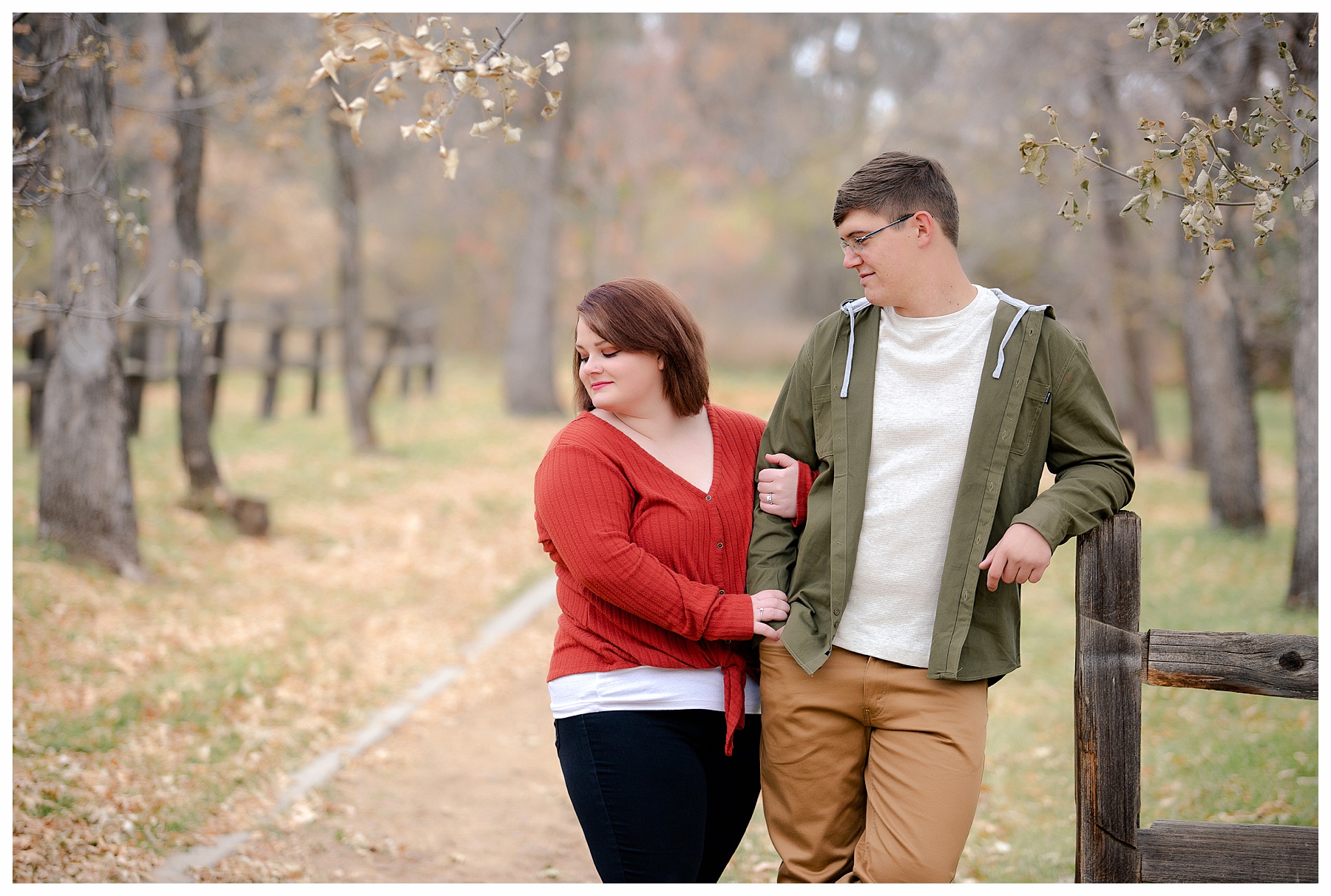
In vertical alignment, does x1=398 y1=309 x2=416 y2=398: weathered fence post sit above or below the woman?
above

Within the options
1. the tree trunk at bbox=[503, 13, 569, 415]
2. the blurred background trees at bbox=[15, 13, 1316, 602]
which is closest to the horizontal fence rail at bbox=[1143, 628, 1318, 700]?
the blurred background trees at bbox=[15, 13, 1316, 602]

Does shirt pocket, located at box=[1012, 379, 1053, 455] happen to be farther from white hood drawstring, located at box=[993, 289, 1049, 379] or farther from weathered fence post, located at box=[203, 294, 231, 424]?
weathered fence post, located at box=[203, 294, 231, 424]

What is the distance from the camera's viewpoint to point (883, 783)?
100 inches

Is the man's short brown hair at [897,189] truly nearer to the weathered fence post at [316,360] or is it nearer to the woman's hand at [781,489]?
the woman's hand at [781,489]

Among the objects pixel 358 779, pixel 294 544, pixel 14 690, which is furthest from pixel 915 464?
pixel 294 544

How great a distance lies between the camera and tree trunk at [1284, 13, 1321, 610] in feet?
21.5

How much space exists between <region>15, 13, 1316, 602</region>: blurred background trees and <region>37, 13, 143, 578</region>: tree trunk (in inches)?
12.8

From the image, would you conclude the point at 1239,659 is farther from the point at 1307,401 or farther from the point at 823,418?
the point at 1307,401

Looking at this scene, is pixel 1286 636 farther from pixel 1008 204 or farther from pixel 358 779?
pixel 1008 204

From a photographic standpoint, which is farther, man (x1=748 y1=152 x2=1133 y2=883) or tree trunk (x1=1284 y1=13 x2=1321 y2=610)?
tree trunk (x1=1284 y1=13 x2=1321 y2=610)

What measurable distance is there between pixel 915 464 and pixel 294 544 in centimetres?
697

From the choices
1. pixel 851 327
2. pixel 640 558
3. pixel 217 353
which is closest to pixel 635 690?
pixel 640 558

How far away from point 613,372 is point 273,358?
40.7ft

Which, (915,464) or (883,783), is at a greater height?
(915,464)
